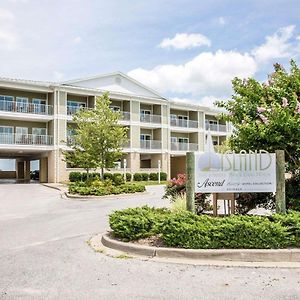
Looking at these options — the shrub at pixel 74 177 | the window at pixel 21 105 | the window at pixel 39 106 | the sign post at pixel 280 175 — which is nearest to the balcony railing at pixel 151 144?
the shrub at pixel 74 177

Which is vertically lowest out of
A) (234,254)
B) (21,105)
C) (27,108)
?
(234,254)

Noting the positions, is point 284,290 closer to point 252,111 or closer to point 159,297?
point 159,297

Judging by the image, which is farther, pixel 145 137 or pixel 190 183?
pixel 145 137

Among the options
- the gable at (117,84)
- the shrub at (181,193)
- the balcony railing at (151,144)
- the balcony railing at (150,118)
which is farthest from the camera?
the balcony railing at (150,118)

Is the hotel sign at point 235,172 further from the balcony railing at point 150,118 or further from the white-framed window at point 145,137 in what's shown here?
the white-framed window at point 145,137

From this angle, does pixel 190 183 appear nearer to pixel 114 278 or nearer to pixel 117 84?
pixel 114 278

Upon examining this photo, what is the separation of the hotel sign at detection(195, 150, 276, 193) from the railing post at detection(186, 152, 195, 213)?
10 cm

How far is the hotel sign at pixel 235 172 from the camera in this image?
810 cm

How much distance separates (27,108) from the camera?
33.8 meters

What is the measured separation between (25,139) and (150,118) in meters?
12.9

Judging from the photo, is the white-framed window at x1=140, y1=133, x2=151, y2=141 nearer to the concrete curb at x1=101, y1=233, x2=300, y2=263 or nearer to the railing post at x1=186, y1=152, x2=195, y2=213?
the railing post at x1=186, y1=152, x2=195, y2=213

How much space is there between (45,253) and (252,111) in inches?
225

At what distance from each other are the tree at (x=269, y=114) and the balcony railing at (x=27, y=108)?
86.7 ft

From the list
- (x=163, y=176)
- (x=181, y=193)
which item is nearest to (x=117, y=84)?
(x=163, y=176)
